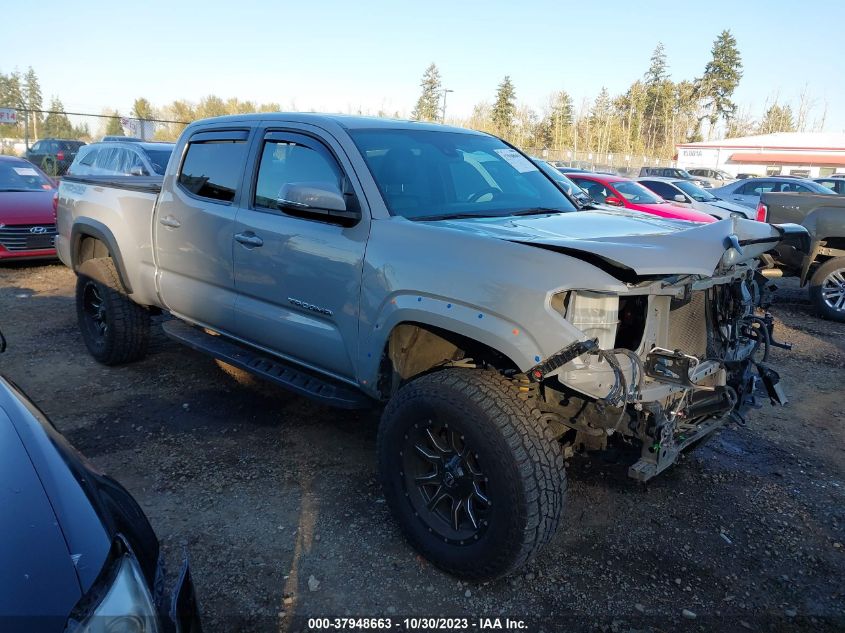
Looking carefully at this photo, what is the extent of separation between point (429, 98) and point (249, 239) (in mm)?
69069

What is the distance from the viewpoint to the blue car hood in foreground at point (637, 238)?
2500 millimetres

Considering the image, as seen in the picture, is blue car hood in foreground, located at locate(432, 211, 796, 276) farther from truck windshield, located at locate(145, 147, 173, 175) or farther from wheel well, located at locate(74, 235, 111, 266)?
truck windshield, located at locate(145, 147, 173, 175)

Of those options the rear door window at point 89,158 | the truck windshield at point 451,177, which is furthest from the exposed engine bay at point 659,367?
the rear door window at point 89,158

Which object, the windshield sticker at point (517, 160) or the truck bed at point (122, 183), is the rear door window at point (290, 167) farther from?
the truck bed at point (122, 183)

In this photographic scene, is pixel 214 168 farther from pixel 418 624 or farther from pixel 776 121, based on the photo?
pixel 776 121

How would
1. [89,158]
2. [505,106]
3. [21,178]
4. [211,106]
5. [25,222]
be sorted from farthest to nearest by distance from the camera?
[505,106] < [211,106] < [89,158] < [21,178] < [25,222]

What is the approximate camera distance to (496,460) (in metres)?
2.58

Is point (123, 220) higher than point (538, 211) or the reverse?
the reverse

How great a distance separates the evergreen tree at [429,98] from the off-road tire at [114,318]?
2454 inches

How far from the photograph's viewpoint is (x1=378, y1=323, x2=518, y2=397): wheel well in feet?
10.1

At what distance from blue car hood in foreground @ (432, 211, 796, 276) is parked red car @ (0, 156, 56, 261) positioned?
8.14m

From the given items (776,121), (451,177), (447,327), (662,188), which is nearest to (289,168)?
(451,177)

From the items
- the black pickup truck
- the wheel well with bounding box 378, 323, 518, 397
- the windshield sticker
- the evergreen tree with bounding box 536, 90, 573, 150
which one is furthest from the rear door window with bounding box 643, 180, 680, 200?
the evergreen tree with bounding box 536, 90, 573, 150

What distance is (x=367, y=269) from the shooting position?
10.3 feet
